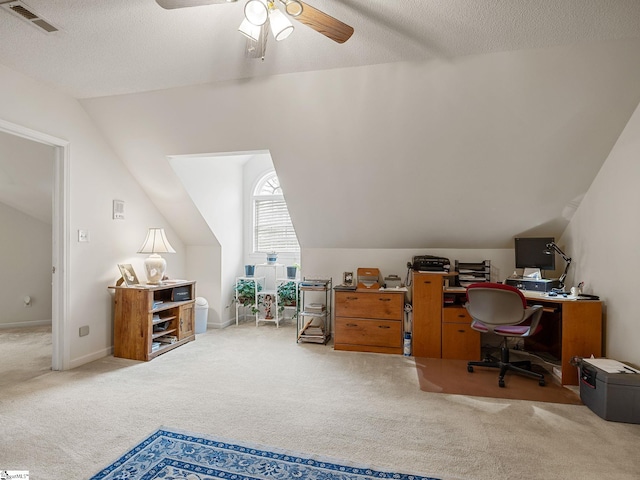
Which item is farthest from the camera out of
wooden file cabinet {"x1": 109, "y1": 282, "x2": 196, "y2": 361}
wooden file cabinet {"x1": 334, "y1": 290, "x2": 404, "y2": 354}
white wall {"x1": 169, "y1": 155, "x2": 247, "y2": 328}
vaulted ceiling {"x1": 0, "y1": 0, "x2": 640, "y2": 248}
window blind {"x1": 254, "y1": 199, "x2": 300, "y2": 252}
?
window blind {"x1": 254, "y1": 199, "x2": 300, "y2": 252}

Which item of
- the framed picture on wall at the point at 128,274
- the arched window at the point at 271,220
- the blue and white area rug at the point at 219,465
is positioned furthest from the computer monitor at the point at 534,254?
the framed picture on wall at the point at 128,274

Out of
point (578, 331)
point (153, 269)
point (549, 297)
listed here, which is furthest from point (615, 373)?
point (153, 269)

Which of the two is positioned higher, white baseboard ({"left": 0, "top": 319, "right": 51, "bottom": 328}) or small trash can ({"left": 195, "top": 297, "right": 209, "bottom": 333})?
small trash can ({"left": 195, "top": 297, "right": 209, "bottom": 333})

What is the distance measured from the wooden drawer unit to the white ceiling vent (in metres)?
4.06

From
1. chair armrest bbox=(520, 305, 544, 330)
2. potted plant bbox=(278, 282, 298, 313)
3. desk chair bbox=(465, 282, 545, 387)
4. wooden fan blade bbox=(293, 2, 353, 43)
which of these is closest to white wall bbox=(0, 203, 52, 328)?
potted plant bbox=(278, 282, 298, 313)

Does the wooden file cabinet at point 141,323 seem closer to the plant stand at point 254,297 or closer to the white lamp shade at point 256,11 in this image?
the plant stand at point 254,297

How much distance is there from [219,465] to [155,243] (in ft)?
9.06

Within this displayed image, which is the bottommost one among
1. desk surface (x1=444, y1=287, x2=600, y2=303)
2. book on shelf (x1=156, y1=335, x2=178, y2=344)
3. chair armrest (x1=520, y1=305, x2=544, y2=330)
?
book on shelf (x1=156, y1=335, x2=178, y2=344)

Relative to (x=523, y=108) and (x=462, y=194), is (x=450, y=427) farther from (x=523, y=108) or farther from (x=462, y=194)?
(x=523, y=108)

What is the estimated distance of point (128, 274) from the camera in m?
3.93

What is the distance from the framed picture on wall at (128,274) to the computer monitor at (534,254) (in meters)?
4.19

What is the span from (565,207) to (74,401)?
4705mm

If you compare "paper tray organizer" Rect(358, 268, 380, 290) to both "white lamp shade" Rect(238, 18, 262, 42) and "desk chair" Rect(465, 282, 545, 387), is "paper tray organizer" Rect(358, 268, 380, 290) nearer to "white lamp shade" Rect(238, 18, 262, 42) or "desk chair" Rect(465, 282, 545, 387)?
"desk chair" Rect(465, 282, 545, 387)

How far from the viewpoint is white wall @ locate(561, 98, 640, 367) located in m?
2.78
